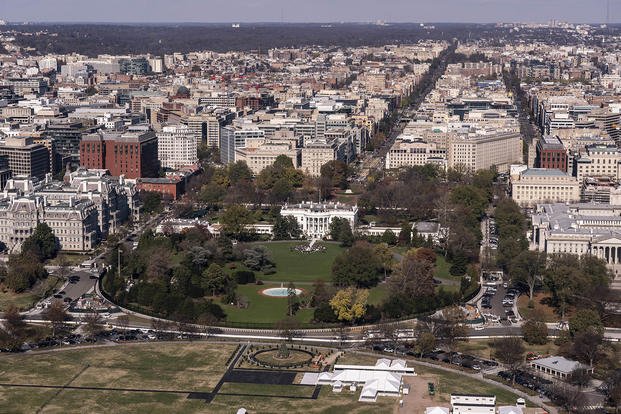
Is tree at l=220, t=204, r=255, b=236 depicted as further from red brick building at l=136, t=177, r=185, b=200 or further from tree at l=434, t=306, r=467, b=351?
tree at l=434, t=306, r=467, b=351

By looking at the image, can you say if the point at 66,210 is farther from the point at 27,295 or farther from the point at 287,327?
the point at 287,327

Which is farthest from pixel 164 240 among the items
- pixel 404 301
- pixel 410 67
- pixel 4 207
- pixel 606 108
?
pixel 410 67

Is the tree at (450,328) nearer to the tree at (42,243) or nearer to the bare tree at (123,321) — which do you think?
the bare tree at (123,321)

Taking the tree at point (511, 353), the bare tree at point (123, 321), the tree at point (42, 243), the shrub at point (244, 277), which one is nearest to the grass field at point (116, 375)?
the bare tree at point (123, 321)

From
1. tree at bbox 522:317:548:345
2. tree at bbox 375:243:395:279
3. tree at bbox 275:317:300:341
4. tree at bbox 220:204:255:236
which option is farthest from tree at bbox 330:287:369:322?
tree at bbox 220:204:255:236

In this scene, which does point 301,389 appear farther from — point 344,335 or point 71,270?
point 71,270
